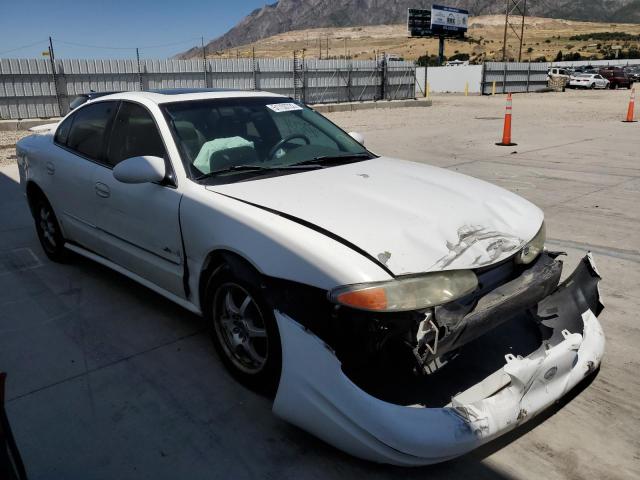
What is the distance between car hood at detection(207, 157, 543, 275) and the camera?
244 cm

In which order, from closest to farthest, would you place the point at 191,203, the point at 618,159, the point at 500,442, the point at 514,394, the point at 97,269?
the point at 514,394 → the point at 500,442 → the point at 191,203 → the point at 97,269 → the point at 618,159

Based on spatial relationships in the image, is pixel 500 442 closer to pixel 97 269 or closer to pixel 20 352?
pixel 20 352

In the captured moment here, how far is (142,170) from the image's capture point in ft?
10.7

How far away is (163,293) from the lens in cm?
354

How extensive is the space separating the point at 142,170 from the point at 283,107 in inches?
50.6

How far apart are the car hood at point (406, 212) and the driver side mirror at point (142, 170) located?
1.24ft

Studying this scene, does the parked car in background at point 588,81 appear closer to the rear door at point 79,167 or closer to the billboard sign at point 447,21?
the billboard sign at point 447,21

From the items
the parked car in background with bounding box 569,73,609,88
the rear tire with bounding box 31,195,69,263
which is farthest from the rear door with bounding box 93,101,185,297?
the parked car in background with bounding box 569,73,609,88

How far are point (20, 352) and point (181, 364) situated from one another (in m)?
1.06

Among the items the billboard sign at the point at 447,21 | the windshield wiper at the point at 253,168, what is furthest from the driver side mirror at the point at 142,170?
the billboard sign at the point at 447,21

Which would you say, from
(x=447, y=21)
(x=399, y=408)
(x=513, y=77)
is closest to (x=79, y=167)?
(x=399, y=408)

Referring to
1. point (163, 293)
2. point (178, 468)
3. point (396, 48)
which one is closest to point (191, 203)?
point (163, 293)

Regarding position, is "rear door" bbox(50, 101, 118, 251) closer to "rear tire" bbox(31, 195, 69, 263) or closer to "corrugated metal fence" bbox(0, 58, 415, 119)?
"rear tire" bbox(31, 195, 69, 263)

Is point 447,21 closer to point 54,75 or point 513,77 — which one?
point 513,77
